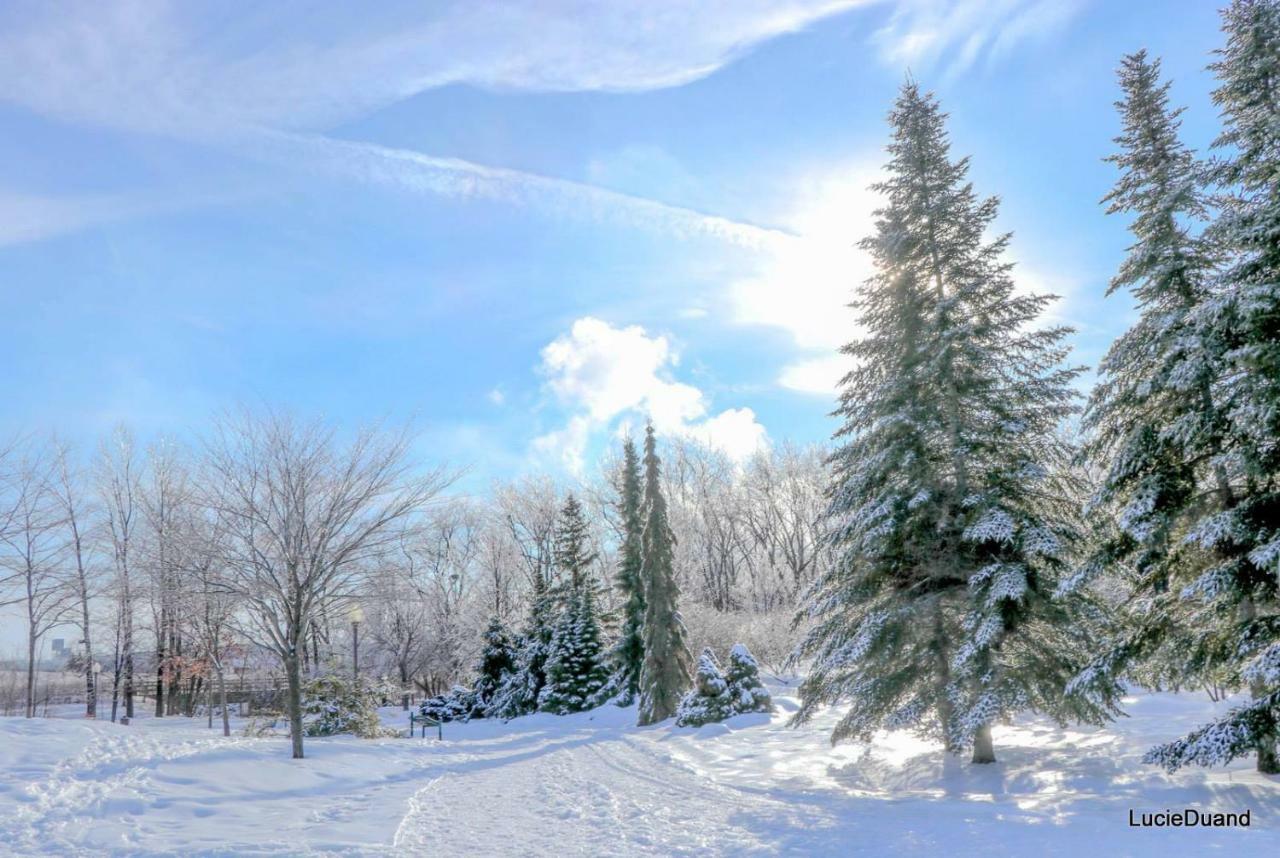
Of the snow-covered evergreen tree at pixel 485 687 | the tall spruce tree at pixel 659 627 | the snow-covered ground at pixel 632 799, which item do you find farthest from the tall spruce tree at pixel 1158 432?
the snow-covered evergreen tree at pixel 485 687

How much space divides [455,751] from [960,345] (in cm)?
1668

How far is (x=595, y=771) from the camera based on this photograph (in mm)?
14742

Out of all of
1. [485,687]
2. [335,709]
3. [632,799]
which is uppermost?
[335,709]

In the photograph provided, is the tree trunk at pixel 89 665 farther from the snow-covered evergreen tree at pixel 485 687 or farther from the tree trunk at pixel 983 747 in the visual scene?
the tree trunk at pixel 983 747

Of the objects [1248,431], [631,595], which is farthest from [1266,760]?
[631,595]

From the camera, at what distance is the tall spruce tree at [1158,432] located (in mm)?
9430

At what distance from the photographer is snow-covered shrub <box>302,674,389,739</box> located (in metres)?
20.6

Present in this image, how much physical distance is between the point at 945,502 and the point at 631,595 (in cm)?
2253

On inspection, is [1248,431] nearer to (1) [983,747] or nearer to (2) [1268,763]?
(2) [1268,763]

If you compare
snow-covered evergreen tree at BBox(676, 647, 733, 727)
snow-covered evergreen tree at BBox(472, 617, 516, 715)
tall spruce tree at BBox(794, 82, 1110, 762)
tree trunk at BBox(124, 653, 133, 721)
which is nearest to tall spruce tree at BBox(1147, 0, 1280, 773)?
tall spruce tree at BBox(794, 82, 1110, 762)

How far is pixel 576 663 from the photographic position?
34000 millimetres

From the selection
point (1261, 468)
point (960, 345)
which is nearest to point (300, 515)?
point (960, 345)

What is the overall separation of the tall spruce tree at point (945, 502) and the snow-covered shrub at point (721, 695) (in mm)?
10036

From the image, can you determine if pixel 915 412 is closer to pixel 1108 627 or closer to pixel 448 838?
pixel 1108 627
